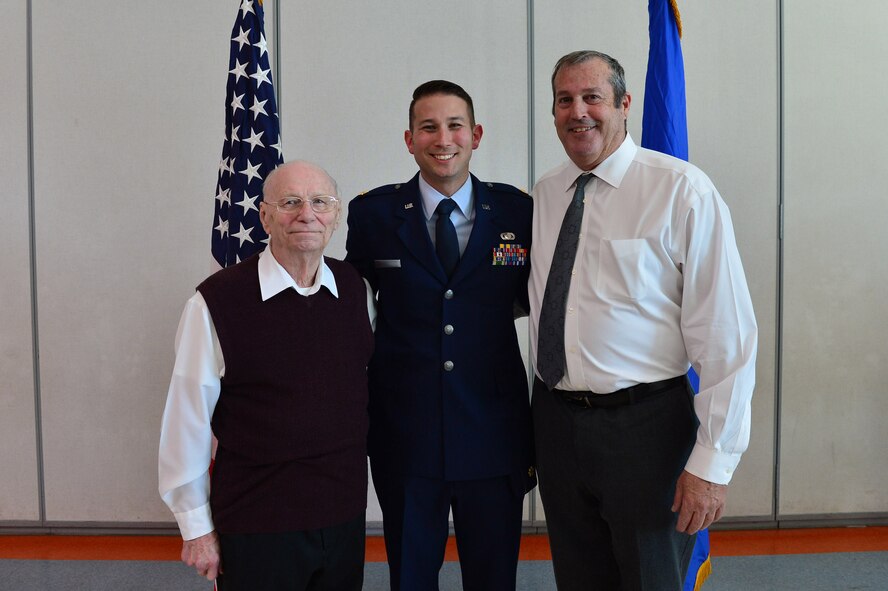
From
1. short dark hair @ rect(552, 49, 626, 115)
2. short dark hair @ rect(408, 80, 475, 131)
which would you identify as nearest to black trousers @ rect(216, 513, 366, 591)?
short dark hair @ rect(408, 80, 475, 131)

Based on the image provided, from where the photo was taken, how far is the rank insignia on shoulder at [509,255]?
2117 millimetres

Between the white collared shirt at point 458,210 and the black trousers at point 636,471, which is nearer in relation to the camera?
the black trousers at point 636,471

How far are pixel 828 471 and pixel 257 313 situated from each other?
3.36 meters

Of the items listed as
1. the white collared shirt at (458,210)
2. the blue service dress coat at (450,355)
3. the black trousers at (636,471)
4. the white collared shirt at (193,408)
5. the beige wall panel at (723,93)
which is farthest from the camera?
the beige wall panel at (723,93)

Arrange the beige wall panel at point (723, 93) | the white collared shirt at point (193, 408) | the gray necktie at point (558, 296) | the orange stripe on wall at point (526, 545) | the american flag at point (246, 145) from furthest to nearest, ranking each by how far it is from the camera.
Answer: the beige wall panel at point (723, 93) → the orange stripe on wall at point (526, 545) → the american flag at point (246, 145) → the gray necktie at point (558, 296) → the white collared shirt at point (193, 408)

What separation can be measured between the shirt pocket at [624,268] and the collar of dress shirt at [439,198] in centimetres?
47

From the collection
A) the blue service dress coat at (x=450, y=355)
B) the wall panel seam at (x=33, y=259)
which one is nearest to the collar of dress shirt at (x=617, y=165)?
the blue service dress coat at (x=450, y=355)

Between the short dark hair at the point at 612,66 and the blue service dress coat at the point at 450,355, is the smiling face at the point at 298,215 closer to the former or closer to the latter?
the blue service dress coat at the point at 450,355

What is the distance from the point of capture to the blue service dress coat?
2.06 meters

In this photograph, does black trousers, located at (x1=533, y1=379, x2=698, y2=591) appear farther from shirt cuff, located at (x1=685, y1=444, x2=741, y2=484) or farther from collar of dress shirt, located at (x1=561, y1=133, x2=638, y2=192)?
collar of dress shirt, located at (x1=561, y1=133, x2=638, y2=192)

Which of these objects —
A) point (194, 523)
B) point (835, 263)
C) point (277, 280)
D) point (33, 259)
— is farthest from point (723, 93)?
point (33, 259)

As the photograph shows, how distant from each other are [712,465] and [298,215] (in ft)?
3.90

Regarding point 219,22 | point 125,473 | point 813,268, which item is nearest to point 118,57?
point 219,22

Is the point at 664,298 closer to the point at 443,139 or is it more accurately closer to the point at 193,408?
the point at 443,139
